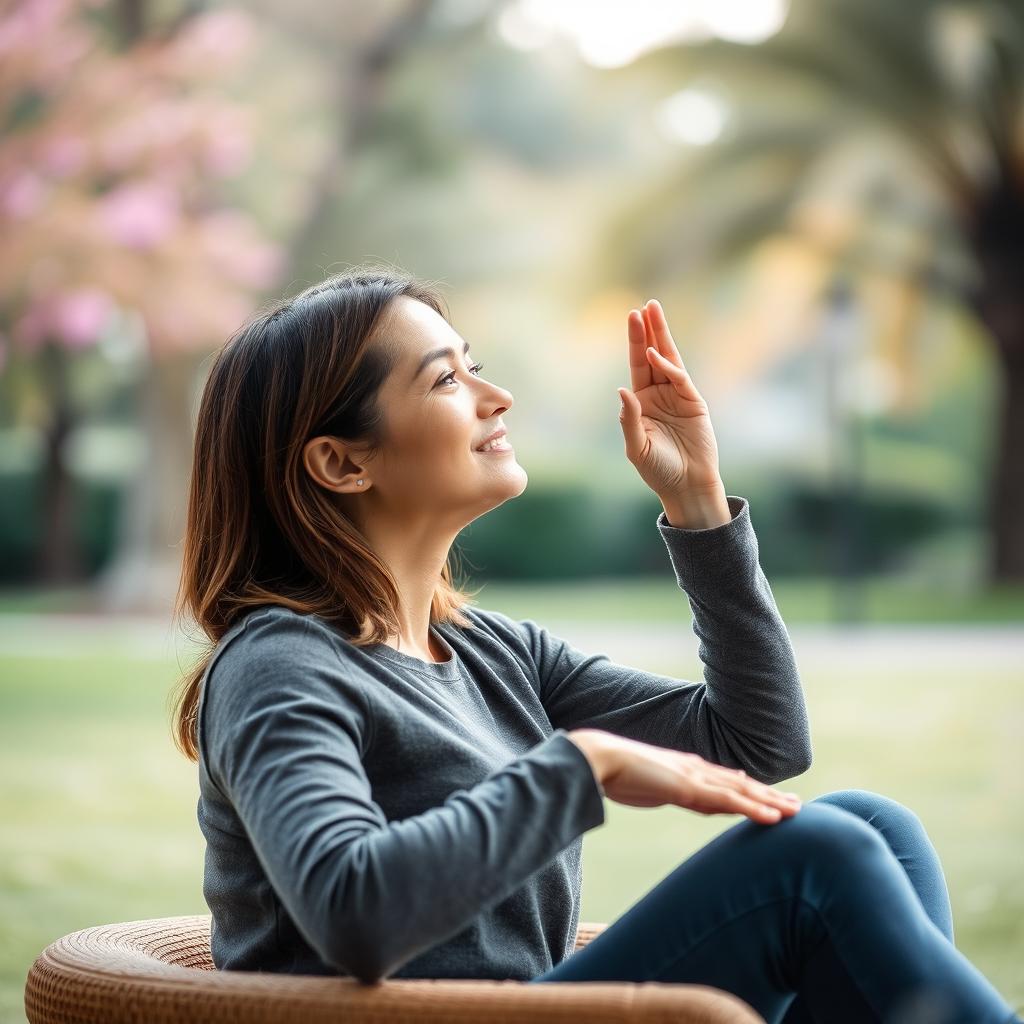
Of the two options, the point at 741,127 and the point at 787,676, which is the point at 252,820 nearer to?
the point at 787,676

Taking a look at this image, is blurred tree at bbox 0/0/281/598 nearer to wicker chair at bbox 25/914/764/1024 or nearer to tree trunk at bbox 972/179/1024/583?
tree trunk at bbox 972/179/1024/583

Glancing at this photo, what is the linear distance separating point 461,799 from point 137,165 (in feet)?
34.1

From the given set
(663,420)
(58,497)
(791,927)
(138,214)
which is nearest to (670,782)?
(791,927)

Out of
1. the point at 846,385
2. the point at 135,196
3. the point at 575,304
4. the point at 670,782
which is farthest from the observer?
the point at 575,304

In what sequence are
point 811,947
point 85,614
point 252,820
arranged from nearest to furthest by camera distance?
point 252,820 < point 811,947 < point 85,614

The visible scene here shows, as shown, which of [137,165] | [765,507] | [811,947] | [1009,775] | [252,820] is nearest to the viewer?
[252,820]

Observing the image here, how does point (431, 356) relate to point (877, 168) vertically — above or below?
below

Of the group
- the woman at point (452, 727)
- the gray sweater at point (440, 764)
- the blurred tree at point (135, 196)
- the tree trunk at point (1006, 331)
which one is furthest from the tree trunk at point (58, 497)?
the gray sweater at point (440, 764)

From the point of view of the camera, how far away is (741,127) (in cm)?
1209

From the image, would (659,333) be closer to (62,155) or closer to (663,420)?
(663,420)

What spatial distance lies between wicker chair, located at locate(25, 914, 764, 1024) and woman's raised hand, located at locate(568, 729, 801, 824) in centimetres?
18

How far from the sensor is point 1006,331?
13031 mm

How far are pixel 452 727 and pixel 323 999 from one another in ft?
1.21

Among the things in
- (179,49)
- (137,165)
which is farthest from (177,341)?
(179,49)
